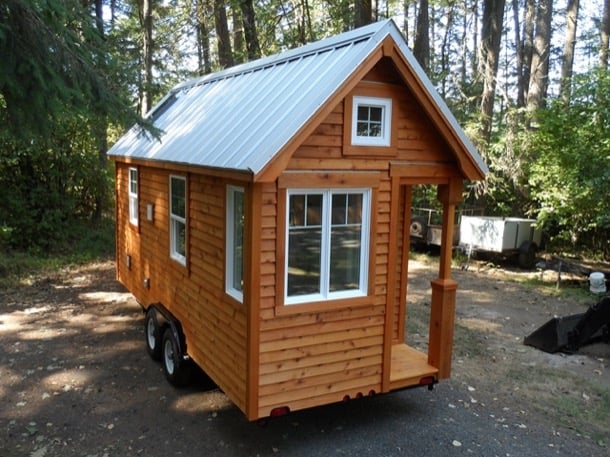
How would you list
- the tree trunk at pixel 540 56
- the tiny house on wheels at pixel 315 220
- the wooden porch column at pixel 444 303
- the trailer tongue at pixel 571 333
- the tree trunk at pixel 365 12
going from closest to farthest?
the tiny house on wheels at pixel 315 220 → the wooden porch column at pixel 444 303 → the trailer tongue at pixel 571 333 → the tree trunk at pixel 365 12 → the tree trunk at pixel 540 56

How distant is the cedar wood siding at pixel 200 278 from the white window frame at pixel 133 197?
387mm

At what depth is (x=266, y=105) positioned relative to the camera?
5.57 m

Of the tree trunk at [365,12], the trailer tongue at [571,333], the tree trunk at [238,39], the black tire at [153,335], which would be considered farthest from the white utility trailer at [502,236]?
the black tire at [153,335]

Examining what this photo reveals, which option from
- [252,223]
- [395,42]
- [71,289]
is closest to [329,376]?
[252,223]

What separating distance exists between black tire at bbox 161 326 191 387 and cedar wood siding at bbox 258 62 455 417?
1990 millimetres

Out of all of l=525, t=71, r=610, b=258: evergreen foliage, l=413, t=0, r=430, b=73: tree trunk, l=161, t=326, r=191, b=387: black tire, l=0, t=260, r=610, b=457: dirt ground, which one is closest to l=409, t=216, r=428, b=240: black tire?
l=525, t=71, r=610, b=258: evergreen foliage

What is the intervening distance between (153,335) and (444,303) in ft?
14.0

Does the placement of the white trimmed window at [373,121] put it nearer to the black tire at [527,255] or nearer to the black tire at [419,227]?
the black tire at [527,255]

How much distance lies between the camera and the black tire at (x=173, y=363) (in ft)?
21.5

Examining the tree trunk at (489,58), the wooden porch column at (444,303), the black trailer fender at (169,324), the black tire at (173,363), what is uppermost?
the tree trunk at (489,58)

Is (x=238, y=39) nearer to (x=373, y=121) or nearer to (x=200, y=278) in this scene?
(x=200, y=278)

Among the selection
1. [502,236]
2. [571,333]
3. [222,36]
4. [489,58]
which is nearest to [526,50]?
[489,58]

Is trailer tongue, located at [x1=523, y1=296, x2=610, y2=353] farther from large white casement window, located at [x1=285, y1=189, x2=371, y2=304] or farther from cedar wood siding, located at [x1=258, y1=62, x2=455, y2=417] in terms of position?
large white casement window, located at [x1=285, y1=189, x2=371, y2=304]

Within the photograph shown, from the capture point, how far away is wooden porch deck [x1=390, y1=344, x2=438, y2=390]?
19.2ft
